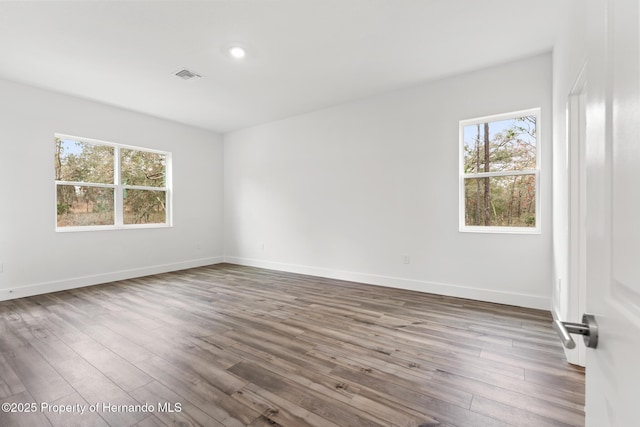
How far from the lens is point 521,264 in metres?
3.33

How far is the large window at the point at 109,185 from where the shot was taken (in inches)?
172

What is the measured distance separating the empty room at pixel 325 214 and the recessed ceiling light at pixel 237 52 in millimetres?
41

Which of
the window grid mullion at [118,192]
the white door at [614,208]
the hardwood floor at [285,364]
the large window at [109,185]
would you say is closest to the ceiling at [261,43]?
the large window at [109,185]

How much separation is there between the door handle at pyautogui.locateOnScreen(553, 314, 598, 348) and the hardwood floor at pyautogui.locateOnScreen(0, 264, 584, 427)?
3.85 feet

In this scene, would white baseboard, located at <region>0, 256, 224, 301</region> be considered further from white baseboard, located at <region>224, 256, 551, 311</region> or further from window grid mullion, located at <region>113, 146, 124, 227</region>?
white baseboard, located at <region>224, 256, 551, 311</region>

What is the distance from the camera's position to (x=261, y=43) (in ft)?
9.78

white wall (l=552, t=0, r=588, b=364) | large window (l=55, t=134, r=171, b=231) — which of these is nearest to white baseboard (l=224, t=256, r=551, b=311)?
white wall (l=552, t=0, r=588, b=364)

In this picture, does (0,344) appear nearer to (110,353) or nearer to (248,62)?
(110,353)

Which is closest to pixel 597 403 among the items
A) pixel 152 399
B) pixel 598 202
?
pixel 598 202

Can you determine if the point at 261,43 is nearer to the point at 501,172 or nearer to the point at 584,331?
the point at 501,172

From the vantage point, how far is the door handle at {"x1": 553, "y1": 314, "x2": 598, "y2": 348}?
2.10 feet

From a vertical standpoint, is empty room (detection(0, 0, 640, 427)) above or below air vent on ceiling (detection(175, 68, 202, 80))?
below

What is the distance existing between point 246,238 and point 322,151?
2.51m

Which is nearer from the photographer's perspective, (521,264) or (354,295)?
(521,264)
